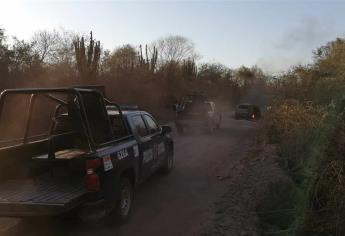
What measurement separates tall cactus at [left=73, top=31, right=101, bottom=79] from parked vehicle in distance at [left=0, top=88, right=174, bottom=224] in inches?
846

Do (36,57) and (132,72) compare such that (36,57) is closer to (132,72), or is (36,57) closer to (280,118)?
(132,72)

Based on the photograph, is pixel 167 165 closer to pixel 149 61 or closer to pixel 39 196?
pixel 39 196

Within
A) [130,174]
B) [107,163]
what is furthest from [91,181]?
[130,174]

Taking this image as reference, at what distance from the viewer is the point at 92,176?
21.1ft

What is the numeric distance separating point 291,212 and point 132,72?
32.3m

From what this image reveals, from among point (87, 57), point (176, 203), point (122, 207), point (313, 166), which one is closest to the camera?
point (122, 207)

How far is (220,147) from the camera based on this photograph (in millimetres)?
17188

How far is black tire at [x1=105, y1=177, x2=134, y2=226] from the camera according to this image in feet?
23.3

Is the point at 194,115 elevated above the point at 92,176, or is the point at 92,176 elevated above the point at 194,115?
the point at 92,176

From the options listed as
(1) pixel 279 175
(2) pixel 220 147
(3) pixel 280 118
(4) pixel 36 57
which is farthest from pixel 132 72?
(1) pixel 279 175

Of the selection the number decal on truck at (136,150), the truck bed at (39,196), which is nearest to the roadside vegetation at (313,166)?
the number decal on truck at (136,150)

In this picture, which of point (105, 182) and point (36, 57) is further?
point (36, 57)

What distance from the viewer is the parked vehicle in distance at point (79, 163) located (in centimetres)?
642

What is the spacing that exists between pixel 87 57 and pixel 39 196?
85.7 ft
